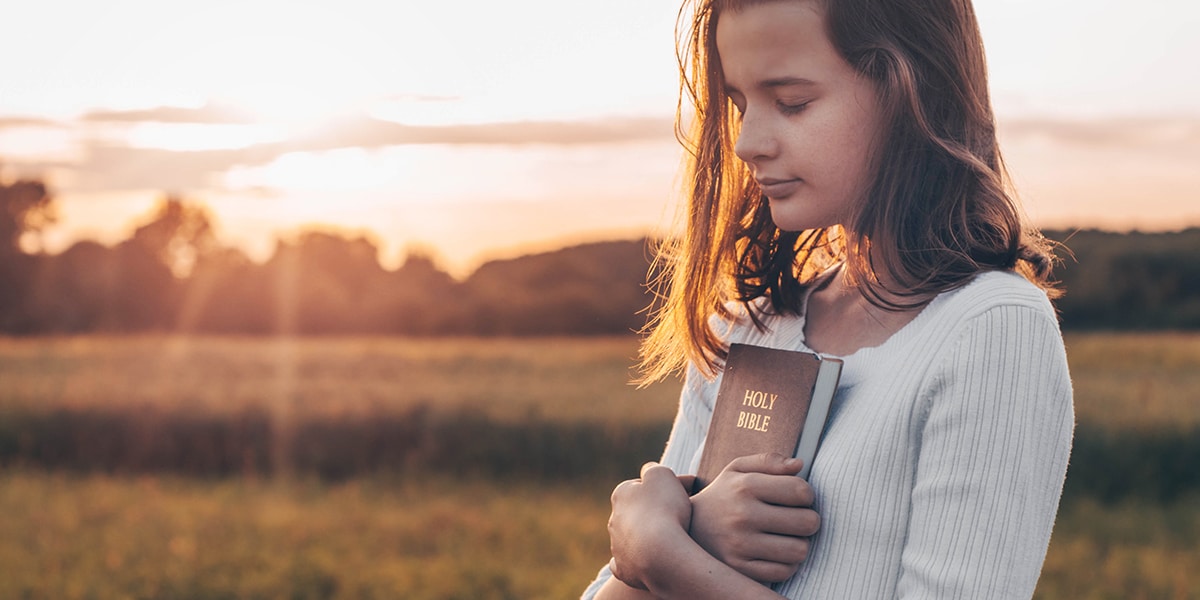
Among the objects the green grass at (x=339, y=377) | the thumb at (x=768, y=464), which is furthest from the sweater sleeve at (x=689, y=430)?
the green grass at (x=339, y=377)

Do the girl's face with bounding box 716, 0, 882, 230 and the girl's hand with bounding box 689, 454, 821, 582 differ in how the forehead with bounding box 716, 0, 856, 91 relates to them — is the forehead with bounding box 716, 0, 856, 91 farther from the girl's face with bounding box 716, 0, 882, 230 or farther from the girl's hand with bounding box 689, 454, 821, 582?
the girl's hand with bounding box 689, 454, 821, 582

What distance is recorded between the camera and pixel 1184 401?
7.23 metres

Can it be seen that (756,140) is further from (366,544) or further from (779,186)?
(366,544)

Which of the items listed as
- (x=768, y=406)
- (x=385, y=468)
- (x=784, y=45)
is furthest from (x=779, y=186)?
(x=385, y=468)

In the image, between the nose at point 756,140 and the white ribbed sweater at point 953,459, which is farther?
the nose at point 756,140

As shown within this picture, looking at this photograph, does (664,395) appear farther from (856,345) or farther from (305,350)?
(856,345)

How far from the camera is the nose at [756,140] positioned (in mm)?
1274

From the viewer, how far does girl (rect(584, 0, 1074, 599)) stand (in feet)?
3.67

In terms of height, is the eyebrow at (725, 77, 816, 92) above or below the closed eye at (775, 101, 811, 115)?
above

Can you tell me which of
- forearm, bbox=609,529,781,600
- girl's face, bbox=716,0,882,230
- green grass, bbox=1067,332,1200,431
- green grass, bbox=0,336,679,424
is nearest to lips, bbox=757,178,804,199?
girl's face, bbox=716,0,882,230

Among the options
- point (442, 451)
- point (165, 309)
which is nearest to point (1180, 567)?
point (442, 451)

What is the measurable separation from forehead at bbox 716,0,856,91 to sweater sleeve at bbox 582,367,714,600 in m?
0.53

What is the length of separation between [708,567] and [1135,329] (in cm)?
969

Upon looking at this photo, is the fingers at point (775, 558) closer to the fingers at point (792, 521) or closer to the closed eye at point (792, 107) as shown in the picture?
the fingers at point (792, 521)
